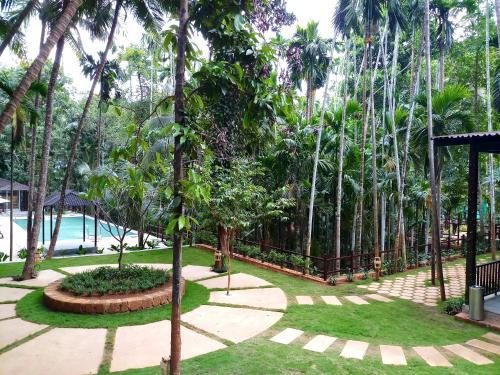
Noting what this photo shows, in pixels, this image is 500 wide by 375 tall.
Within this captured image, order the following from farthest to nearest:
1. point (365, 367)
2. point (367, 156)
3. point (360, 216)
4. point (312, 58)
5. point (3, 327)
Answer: point (312, 58)
point (367, 156)
point (360, 216)
point (3, 327)
point (365, 367)

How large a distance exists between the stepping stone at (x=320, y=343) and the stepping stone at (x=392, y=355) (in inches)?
27.2

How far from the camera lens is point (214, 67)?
3.16 metres

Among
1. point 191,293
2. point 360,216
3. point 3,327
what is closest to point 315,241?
point 360,216

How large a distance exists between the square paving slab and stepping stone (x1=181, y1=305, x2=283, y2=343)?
357 cm

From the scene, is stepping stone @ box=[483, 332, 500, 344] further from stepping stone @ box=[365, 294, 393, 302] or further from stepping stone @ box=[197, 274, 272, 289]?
stepping stone @ box=[197, 274, 272, 289]

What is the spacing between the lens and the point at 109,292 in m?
6.94

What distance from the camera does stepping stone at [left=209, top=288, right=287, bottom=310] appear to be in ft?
23.4

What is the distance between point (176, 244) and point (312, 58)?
1331cm

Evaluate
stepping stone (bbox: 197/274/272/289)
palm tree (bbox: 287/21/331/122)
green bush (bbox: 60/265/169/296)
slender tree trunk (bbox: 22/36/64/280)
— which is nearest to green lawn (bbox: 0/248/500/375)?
stepping stone (bbox: 197/274/272/289)

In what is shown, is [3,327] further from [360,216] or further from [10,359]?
[360,216]

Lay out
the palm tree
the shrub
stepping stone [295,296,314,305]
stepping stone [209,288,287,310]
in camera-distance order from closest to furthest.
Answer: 1. the shrub
2. stepping stone [209,288,287,310]
3. stepping stone [295,296,314,305]
4. the palm tree

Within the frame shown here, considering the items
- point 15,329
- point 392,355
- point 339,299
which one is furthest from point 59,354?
point 339,299

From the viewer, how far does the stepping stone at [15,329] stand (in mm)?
5308

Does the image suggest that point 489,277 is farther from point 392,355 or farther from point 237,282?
point 237,282
